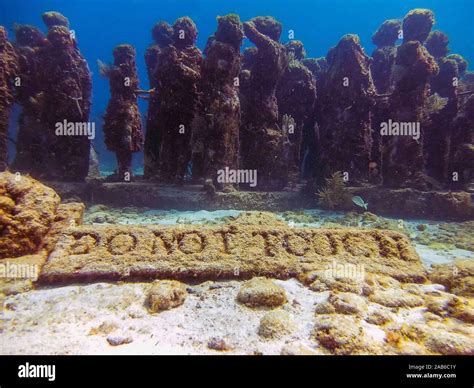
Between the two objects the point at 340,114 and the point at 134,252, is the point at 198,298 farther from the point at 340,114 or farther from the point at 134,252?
the point at 340,114

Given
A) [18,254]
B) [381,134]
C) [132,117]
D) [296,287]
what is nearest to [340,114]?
[381,134]

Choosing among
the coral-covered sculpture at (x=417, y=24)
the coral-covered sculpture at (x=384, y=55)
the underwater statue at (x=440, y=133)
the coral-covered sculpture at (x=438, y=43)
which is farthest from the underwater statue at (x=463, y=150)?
the coral-covered sculpture at (x=438, y=43)

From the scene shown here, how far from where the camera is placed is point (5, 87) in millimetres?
10383

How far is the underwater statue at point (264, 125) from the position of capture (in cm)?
1138

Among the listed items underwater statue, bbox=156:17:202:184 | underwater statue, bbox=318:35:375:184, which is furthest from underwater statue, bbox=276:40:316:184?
underwater statue, bbox=156:17:202:184

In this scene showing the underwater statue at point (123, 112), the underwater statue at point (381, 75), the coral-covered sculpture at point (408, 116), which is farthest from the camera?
the underwater statue at point (381, 75)

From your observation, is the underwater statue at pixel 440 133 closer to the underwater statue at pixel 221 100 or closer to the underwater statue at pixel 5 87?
the underwater statue at pixel 221 100

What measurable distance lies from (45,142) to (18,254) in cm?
814

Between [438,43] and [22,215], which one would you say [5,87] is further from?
[438,43]

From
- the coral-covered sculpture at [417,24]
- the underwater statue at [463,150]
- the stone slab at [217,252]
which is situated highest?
the coral-covered sculpture at [417,24]

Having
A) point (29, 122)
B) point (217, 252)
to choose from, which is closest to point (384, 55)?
point (217, 252)

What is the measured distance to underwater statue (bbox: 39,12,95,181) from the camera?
35.6 ft

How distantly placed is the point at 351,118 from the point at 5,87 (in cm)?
1342

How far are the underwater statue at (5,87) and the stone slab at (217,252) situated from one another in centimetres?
835
